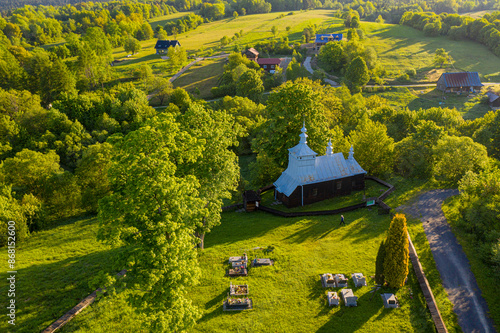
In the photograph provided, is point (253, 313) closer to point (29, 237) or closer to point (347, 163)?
point (347, 163)

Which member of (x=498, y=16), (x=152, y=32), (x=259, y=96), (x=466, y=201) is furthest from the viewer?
(x=152, y=32)

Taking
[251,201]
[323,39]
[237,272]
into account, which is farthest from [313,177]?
[323,39]

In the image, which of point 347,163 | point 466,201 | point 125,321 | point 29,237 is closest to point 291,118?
point 347,163

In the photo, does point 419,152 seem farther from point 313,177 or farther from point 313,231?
point 313,231

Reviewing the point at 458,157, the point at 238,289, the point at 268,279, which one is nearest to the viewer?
the point at 238,289

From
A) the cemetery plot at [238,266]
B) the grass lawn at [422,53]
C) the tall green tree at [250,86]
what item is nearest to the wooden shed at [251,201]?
the cemetery plot at [238,266]

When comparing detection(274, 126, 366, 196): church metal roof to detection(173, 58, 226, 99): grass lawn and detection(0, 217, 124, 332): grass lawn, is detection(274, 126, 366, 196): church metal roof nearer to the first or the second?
detection(0, 217, 124, 332): grass lawn

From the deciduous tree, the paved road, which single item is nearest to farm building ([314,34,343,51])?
the paved road
